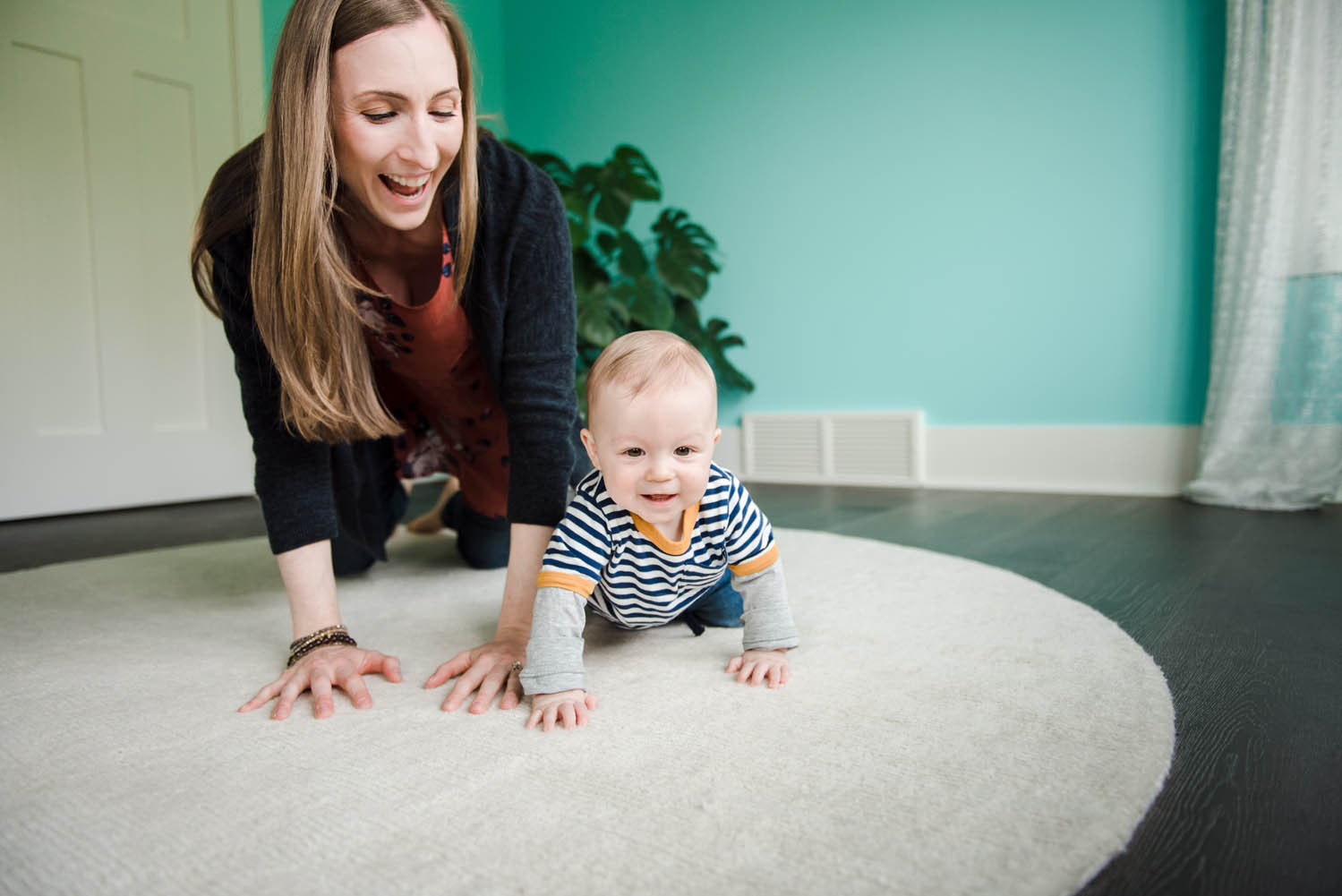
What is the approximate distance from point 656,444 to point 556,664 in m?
0.25

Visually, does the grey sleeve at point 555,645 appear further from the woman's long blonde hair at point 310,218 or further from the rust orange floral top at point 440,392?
the rust orange floral top at point 440,392

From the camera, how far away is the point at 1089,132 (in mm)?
2465

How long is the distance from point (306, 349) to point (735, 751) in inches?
25.9

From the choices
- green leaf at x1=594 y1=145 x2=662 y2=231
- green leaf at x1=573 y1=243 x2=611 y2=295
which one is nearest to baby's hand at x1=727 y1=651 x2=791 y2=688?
green leaf at x1=573 y1=243 x2=611 y2=295

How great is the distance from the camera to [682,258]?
3.12 m

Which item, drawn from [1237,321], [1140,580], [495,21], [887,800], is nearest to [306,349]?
[887,800]

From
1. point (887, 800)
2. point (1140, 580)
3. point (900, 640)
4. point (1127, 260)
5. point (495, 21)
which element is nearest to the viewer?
point (887, 800)

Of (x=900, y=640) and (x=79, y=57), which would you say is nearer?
(x=900, y=640)

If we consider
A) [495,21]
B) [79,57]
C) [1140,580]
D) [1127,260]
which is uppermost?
[495,21]

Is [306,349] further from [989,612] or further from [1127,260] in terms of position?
[1127,260]

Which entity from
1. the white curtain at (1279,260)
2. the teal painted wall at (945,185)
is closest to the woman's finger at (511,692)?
the white curtain at (1279,260)

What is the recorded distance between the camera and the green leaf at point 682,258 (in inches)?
122

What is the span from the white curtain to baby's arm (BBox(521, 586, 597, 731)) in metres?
2.04

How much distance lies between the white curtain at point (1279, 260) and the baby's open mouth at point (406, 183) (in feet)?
7.01
